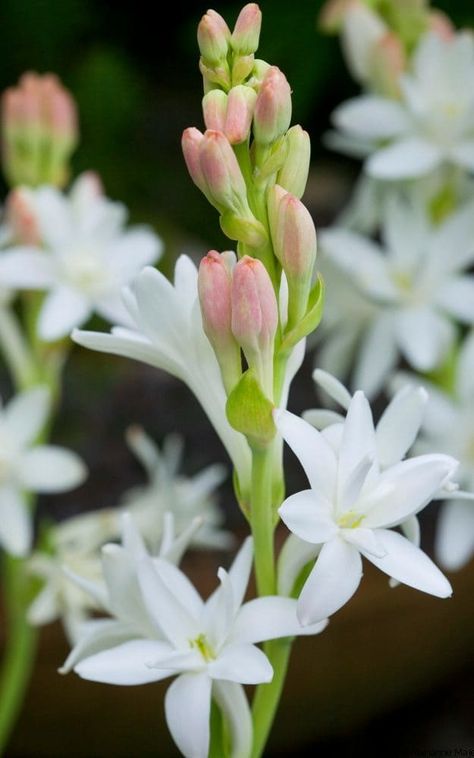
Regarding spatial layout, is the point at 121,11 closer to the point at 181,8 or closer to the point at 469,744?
the point at 181,8

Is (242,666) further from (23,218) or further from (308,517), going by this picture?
(23,218)

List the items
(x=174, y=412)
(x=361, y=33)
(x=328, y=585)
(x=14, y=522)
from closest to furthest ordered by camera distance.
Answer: (x=328, y=585), (x=14, y=522), (x=361, y=33), (x=174, y=412)

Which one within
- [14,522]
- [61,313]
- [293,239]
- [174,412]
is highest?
[293,239]

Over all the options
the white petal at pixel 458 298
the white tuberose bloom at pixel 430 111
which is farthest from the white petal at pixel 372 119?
the white petal at pixel 458 298

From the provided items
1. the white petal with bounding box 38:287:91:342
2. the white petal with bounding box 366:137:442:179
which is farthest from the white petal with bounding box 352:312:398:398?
the white petal with bounding box 38:287:91:342

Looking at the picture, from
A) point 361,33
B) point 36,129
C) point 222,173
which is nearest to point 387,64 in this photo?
point 361,33
